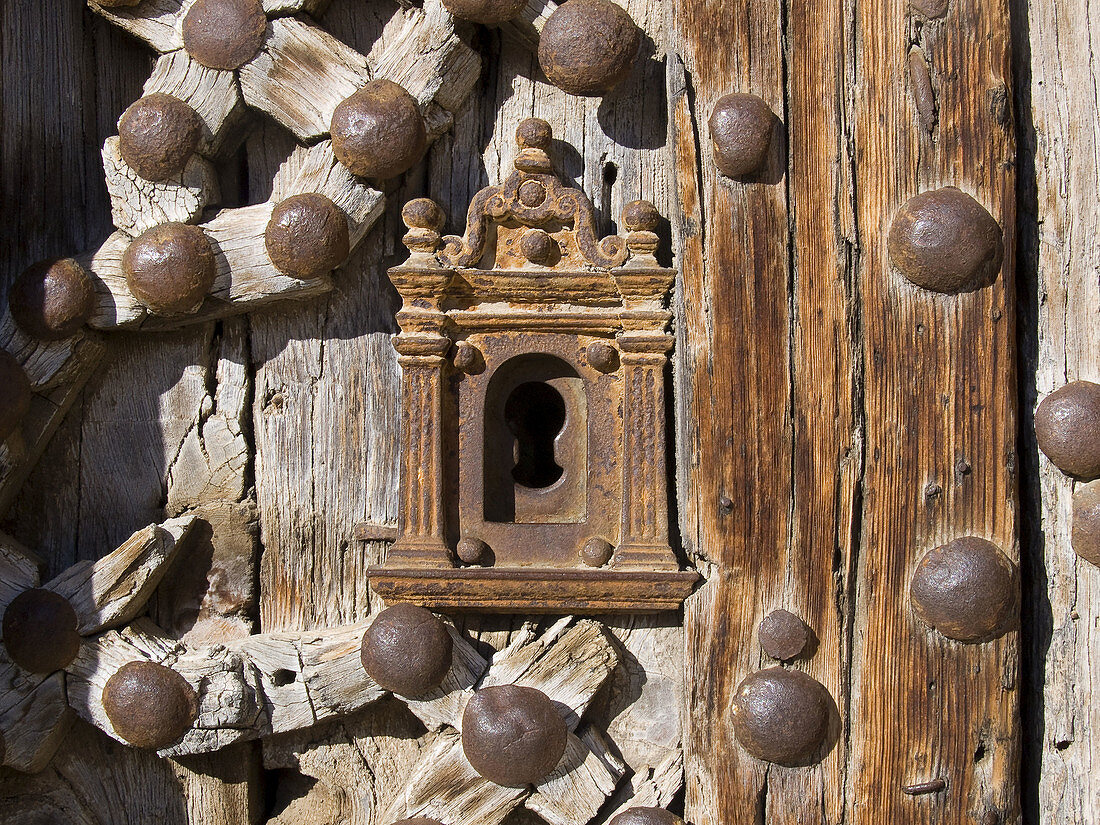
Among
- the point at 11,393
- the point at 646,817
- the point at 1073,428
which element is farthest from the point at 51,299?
the point at 1073,428

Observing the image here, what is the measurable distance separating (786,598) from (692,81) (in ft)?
3.18

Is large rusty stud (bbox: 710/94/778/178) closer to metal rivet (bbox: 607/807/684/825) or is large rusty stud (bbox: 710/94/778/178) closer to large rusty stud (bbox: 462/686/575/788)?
large rusty stud (bbox: 462/686/575/788)

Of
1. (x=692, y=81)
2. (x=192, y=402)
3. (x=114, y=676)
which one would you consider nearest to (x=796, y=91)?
(x=692, y=81)

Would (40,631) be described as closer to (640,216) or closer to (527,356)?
(527,356)

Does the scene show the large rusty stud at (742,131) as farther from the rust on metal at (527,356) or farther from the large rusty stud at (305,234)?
the large rusty stud at (305,234)

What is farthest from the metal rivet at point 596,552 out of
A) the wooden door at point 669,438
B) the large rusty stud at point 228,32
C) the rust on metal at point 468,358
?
the large rusty stud at point 228,32

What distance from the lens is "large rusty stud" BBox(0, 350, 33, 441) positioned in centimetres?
161

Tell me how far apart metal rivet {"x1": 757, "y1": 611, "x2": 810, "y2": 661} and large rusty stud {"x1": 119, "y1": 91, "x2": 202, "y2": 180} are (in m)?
1.37

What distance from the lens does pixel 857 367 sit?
1642mm

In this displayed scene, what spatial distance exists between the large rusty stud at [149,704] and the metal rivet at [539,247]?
3.31 feet

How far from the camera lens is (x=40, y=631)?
5.40 feet

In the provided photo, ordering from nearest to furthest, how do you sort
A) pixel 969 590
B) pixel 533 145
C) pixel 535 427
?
pixel 969 590 < pixel 533 145 < pixel 535 427

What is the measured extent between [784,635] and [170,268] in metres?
1.29

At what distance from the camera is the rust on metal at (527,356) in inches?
65.1
